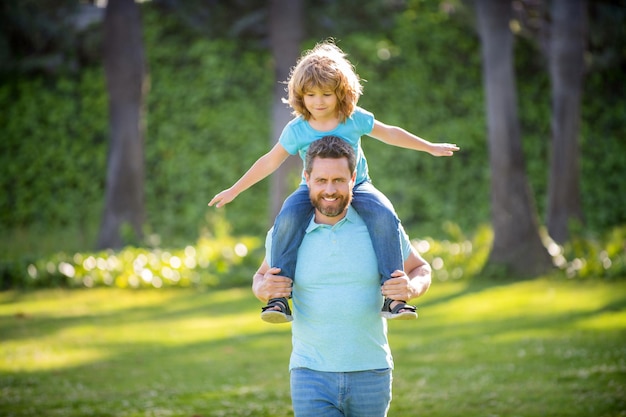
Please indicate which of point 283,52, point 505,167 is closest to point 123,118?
point 283,52

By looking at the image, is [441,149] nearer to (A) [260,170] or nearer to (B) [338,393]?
(A) [260,170]

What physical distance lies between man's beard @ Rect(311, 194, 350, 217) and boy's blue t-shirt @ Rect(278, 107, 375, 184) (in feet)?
1.22

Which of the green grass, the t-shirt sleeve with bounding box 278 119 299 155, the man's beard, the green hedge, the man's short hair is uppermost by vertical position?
the green hedge

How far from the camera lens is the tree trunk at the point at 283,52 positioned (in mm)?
11320

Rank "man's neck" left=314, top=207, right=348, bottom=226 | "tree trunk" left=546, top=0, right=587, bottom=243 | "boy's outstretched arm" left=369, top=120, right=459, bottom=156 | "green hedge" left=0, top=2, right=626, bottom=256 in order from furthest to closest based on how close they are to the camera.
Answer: "green hedge" left=0, top=2, right=626, bottom=256, "tree trunk" left=546, top=0, right=587, bottom=243, "boy's outstretched arm" left=369, top=120, right=459, bottom=156, "man's neck" left=314, top=207, right=348, bottom=226

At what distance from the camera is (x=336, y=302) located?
3164 millimetres

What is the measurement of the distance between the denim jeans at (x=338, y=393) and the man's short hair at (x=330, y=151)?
0.74 meters

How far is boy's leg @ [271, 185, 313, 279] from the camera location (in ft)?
10.7

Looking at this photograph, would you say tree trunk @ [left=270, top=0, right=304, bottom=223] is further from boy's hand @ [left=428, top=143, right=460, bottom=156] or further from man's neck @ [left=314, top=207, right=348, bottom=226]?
man's neck @ [left=314, top=207, right=348, bottom=226]

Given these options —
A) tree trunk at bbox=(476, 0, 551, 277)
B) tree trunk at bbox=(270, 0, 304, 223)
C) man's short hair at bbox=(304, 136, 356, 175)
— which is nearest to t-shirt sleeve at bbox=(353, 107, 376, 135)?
man's short hair at bbox=(304, 136, 356, 175)

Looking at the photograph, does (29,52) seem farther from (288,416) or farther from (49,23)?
(288,416)

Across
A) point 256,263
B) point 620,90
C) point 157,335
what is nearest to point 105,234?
point 256,263

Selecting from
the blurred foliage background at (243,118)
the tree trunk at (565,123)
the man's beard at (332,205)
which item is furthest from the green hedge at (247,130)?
the man's beard at (332,205)

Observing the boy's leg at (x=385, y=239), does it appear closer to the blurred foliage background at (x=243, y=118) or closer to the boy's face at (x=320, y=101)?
the boy's face at (x=320, y=101)
